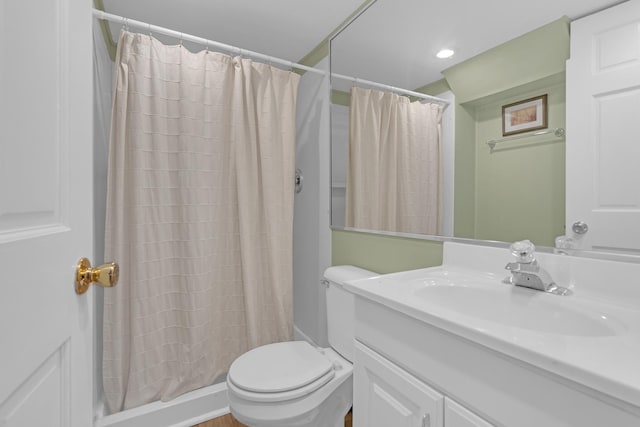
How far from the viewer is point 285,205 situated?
180cm

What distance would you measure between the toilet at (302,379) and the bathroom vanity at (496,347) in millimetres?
273

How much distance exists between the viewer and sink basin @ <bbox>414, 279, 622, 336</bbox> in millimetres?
697

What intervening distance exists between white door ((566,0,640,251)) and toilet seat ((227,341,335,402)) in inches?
39.6

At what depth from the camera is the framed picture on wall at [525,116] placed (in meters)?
0.92

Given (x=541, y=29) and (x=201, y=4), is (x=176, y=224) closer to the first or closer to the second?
(x=201, y=4)

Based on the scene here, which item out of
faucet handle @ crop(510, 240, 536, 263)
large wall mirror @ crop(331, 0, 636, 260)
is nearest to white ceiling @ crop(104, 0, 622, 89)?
large wall mirror @ crop(331, 0, 636, 260)

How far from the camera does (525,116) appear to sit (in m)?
0.96

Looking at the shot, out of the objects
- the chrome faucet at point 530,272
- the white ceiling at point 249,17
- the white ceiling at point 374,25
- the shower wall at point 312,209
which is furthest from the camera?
the shower wall at point 312,209

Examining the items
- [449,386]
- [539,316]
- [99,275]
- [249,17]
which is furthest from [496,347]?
[249,17]

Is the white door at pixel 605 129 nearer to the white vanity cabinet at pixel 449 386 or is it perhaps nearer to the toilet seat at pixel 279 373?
the white vanity cabinet at pixel 449 386

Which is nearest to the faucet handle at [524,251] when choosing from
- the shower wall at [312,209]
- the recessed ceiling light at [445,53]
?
the recessed ceiling light at [445,53]
